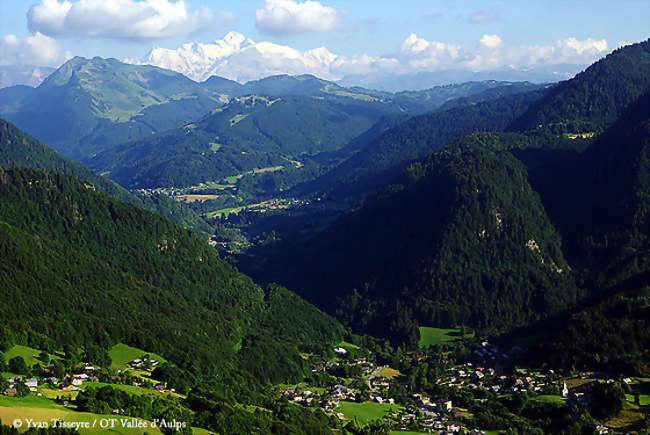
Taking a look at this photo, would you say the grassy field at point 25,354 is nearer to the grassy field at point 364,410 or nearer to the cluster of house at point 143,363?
the cluster of house at point 143,363

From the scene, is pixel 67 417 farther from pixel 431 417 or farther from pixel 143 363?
pixel 431 417

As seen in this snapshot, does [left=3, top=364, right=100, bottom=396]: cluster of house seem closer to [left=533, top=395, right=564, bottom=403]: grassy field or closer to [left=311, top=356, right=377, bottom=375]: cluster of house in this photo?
[left=311, top=356, right=377, bottom=375]: cluster of house

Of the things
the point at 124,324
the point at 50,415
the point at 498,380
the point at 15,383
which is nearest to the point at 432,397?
the point at 498,380

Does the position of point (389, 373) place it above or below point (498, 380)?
below

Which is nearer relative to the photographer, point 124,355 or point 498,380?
point 124,355

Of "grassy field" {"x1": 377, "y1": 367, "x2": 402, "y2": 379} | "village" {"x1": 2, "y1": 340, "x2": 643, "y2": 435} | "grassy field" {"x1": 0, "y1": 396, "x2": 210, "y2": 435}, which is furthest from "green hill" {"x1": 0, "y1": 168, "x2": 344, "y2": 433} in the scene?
"grassy field" {"x1": 0, "y1": 396, "x2": 210, "y2": 435}

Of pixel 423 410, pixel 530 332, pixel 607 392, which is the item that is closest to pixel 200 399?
pixel 423 410

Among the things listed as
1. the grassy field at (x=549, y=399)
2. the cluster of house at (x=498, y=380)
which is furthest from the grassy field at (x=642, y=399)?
the cluster of house at (x=498, y=380)
